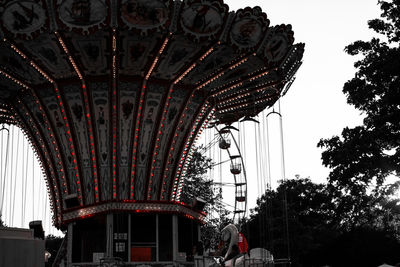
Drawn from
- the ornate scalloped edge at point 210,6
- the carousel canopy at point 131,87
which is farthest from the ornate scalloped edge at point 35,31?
the ornate scalloped edge at point 210,6

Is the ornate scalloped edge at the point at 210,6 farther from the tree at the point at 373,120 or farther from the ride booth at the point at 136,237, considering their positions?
the tree at the point at 373,120

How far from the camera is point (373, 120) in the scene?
22.3m

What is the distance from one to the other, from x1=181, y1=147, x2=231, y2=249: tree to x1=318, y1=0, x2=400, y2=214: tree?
1292cm

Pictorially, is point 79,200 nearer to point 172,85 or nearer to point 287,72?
point 172,85

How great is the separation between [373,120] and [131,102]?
37.1 feet

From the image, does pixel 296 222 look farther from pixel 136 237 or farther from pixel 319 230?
pixel 136 237

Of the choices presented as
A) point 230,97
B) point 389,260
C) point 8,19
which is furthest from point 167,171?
point 389,260

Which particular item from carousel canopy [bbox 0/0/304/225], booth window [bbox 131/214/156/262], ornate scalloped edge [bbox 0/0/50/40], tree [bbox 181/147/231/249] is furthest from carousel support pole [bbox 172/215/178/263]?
tree [bbox 181/147/231/249]

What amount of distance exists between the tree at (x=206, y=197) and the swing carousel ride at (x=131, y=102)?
55.2 ft

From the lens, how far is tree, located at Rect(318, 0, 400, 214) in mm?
21859

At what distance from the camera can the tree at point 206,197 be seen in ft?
115

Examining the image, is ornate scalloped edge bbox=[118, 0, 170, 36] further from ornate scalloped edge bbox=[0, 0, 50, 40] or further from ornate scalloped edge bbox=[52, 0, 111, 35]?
ornate scalloped edge bbox=[0, 0, 50, 40]

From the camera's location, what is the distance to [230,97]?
1911 cm

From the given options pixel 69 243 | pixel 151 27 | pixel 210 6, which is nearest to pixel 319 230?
pixel 69 243
